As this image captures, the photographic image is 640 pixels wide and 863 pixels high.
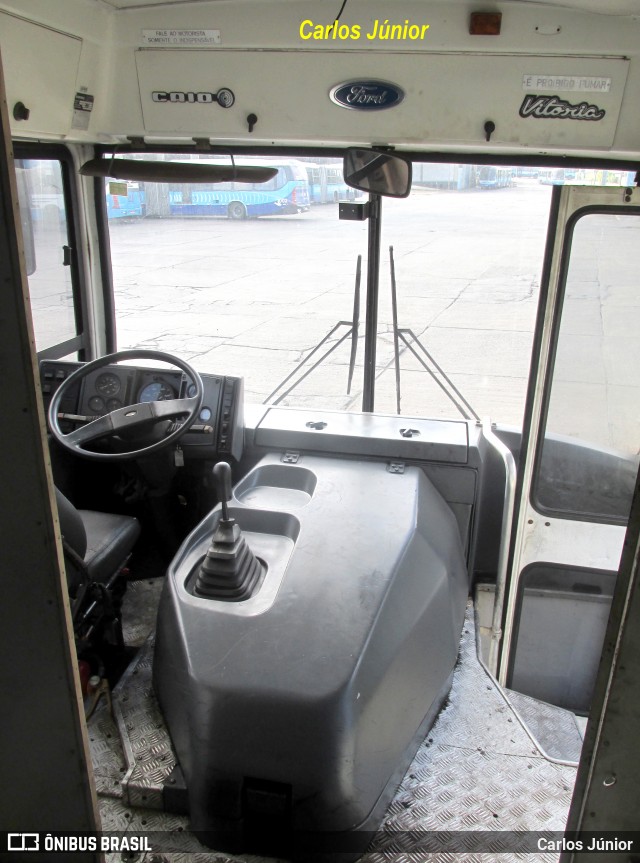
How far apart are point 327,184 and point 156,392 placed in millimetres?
1105

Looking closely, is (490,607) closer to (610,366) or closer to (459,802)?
(610,366)

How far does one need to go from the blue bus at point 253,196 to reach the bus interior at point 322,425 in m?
0.01

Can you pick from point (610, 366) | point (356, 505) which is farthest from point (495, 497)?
point (356, 505)

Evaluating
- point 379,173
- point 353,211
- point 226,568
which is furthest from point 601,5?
point 226,568

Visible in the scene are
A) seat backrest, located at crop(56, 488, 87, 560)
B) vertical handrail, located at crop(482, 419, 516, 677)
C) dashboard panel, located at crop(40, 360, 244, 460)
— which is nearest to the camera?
seat backrest, located at crop(56, 488, 87, 560)

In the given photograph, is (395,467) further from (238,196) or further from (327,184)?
(238,196)

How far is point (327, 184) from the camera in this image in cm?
285

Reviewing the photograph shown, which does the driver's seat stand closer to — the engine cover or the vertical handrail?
the engine cover

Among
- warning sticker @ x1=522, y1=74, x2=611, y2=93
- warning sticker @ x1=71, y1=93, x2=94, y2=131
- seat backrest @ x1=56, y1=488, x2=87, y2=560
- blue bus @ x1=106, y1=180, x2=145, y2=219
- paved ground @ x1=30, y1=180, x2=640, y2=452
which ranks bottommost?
seat backrest @ x1=56, y1=488, x2=87, y2=560

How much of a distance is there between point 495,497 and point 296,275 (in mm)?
1350

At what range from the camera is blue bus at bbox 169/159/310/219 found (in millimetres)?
2936

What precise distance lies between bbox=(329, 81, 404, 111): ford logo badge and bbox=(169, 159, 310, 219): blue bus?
418 mm

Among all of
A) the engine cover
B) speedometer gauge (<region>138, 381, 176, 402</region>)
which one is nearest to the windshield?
speedometer gauge (<region>138, 381, 176, 402</region>)

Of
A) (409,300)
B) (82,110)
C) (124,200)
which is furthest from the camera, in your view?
(124,200)
